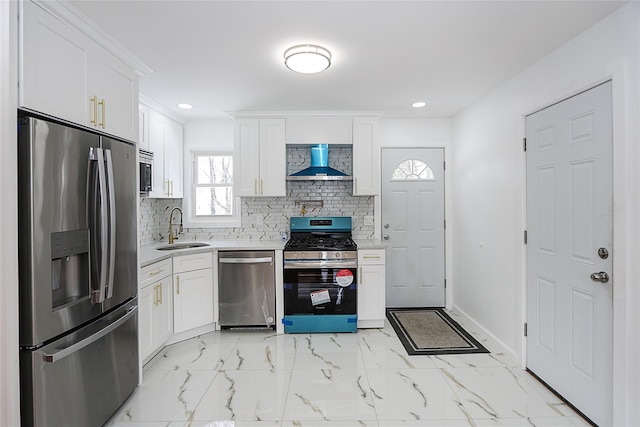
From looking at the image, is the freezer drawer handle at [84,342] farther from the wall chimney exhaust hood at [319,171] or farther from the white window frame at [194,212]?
the wall chimney exhaust hood at [319,171]

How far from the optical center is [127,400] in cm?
223

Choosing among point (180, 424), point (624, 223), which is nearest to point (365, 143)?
point (624, 223)

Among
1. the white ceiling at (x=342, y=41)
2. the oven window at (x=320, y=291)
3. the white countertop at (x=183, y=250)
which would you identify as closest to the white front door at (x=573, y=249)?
the white ceiling at (x=342, y=41)

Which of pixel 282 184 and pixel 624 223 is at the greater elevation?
pixel 282 184

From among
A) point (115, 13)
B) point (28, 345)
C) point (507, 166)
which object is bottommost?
point (28, 345)

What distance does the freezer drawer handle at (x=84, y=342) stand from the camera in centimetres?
150

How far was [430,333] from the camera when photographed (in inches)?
131

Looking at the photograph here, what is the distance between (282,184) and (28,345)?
261cm

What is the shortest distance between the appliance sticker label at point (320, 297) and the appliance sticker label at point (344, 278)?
0.56ft

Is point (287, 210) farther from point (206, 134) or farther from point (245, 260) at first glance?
point (206, 134)

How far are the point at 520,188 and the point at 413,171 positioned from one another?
160 centimetres

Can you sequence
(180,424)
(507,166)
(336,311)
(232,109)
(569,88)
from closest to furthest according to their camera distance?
(180,424) < (569,88) < (507,166) < (336,311) < (232,109)

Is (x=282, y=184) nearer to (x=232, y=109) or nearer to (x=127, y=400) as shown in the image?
(x=232, y=109)

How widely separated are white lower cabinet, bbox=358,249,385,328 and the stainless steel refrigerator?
7.19 feet
